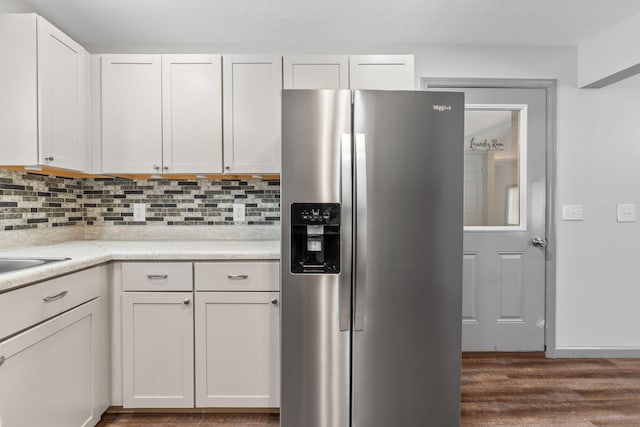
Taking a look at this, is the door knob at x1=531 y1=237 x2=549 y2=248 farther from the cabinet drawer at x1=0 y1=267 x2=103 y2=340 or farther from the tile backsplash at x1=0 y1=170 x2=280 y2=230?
the cabinet drawer at x1=0 y1=267 x2=103 y2=340

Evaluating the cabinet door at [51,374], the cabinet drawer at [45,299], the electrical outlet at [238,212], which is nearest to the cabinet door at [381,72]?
the electrical outlet at [238,212]

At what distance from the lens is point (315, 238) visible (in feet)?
5.58

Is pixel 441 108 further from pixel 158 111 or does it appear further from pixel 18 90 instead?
pixel 18 90

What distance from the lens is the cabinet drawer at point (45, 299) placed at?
1267mm

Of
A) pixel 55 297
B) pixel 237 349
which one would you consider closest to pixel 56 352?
pixel 55 297

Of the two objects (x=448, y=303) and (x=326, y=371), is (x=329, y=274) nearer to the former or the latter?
(x=326, y=371)

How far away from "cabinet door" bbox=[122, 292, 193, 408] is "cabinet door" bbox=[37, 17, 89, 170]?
0.87 metres

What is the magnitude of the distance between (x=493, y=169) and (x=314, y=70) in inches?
60.3

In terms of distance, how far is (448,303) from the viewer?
5.66 feet

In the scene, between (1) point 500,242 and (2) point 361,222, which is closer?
(2) point 361,222

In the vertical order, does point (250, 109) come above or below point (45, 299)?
above

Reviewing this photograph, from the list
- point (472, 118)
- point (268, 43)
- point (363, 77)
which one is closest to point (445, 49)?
point (472, 118)

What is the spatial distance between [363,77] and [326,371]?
1.71 metres

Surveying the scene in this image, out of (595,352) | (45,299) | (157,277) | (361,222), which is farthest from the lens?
(595,352)
